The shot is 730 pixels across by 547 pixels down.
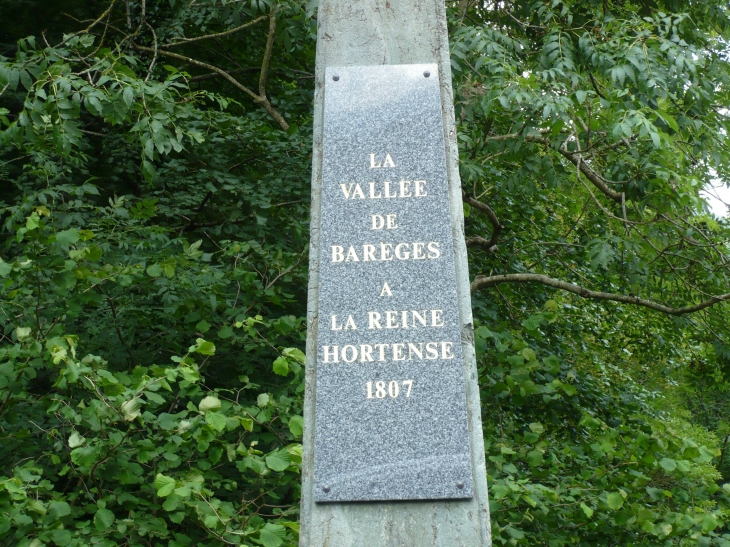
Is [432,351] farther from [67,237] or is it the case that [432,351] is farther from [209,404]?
[67,237]

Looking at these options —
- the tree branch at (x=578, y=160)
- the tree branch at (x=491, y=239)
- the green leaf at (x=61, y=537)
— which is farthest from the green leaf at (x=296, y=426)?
the tree branch at (x=491, y=239)

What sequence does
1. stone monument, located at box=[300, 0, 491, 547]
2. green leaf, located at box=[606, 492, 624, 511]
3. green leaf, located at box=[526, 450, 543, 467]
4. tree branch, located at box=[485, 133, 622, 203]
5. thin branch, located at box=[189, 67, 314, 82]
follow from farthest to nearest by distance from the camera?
thin branch, located at box=[189, 67, 314, 82] → tree branch, located at box=[485, 133, 622, 203] → green leaf, located at box=[526, 450, 543, 467] → green leaf, located at box=[606, 492, 624, 511] → stone monument, located at box=[300, 0, 491, 547]

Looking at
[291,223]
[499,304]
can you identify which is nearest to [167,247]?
[291,223]

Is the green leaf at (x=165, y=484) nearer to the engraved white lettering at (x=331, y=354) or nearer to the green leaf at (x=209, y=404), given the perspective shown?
the green leaf at (x=209, y=404)

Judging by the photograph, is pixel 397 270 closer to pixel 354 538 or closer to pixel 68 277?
pixel 354 538

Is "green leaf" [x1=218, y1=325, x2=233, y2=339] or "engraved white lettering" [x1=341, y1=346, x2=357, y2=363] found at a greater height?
"green leaf" [x1=218, y1=325, x2=233, y2=339]

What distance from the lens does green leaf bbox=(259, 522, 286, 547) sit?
9.67 ft

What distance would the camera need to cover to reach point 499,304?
652 centimetres

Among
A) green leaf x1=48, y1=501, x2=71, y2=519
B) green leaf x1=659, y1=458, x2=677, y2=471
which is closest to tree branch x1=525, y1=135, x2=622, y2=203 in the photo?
green leaf x1=659, y1=458, x2=677, y2=471

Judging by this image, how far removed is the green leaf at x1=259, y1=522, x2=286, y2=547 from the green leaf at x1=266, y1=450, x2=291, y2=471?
0.22 m

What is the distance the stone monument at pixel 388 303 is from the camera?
2.39 m

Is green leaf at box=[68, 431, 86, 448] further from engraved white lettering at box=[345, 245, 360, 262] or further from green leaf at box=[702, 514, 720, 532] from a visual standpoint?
green leaf at box=[702, 514, 720, 532]

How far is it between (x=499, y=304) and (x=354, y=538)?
4337 mm

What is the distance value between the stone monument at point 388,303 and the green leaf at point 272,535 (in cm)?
59
